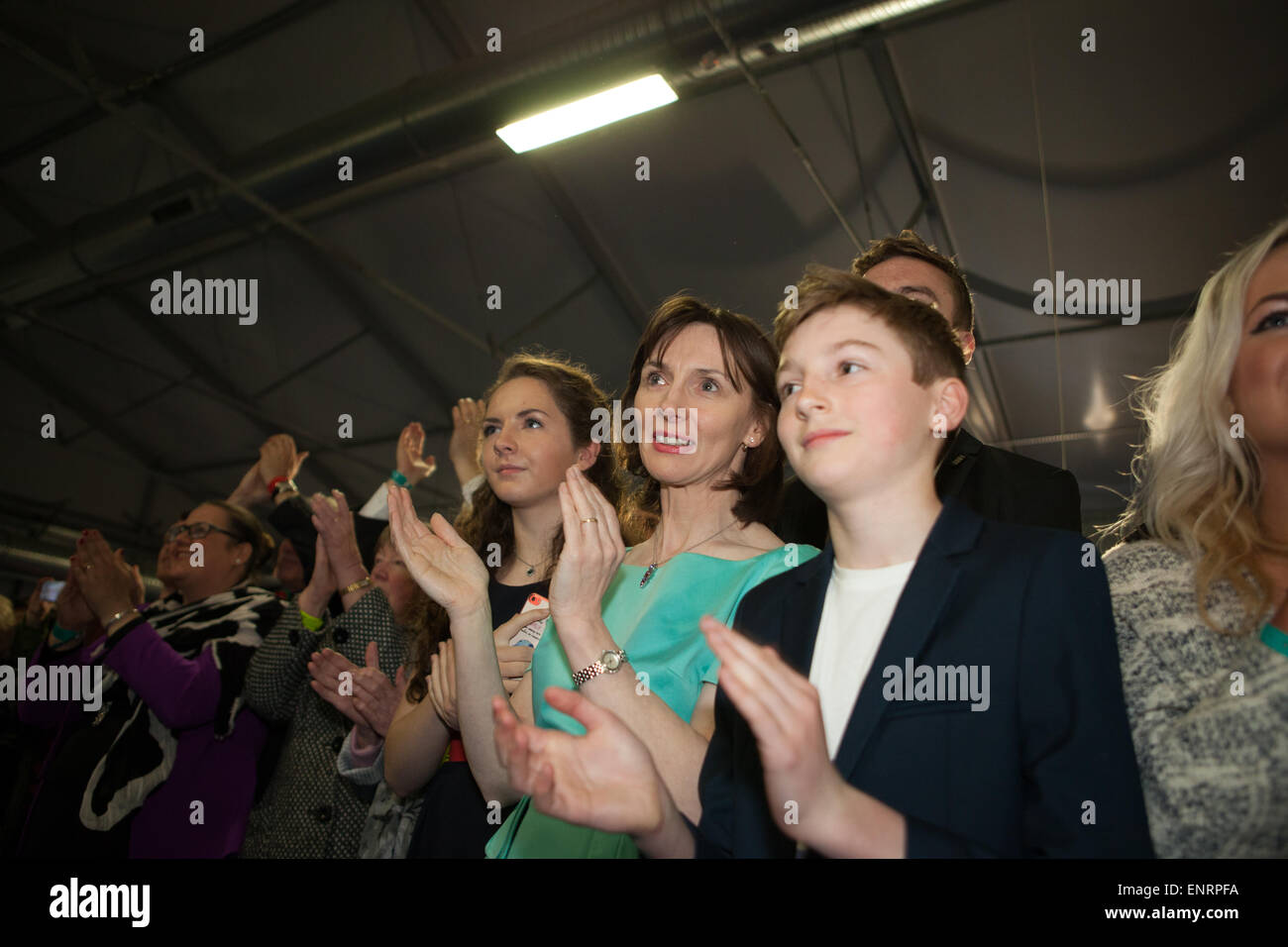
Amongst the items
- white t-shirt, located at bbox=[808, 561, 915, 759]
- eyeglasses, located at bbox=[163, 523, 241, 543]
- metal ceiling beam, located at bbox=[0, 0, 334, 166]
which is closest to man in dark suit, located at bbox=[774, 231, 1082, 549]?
white t-shirt, located at bbox=[808, 561, 915, 759]

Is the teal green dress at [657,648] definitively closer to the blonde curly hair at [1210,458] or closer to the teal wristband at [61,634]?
the blonde curly hair at [1210,458]

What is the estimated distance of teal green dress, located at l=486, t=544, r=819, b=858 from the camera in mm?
1590

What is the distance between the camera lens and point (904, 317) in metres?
1.36

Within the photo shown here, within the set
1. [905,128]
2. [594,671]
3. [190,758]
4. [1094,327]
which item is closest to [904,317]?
[594,671]

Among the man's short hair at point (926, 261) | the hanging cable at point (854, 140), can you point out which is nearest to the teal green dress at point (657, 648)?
the man's short hair at point (926, 261)

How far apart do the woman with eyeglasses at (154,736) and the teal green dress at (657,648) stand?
143 centimetres

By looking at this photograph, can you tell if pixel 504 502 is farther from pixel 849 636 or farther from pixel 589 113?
pixel 589 113

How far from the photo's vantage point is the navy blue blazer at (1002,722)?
1.08 meters

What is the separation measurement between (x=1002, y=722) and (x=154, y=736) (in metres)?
2.64

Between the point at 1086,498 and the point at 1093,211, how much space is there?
15.1ft

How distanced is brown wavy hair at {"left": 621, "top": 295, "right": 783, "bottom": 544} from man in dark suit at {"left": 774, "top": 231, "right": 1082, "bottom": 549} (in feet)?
1.17

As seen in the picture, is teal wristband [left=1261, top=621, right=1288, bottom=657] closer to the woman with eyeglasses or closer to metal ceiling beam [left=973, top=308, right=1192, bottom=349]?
the woman with eyeglasses

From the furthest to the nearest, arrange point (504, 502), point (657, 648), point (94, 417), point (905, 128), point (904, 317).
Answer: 1. point (94, 417)
2. point (905, 128)
3. point (504, 502)
4. point (657, 648)
5. point (904, 317)
